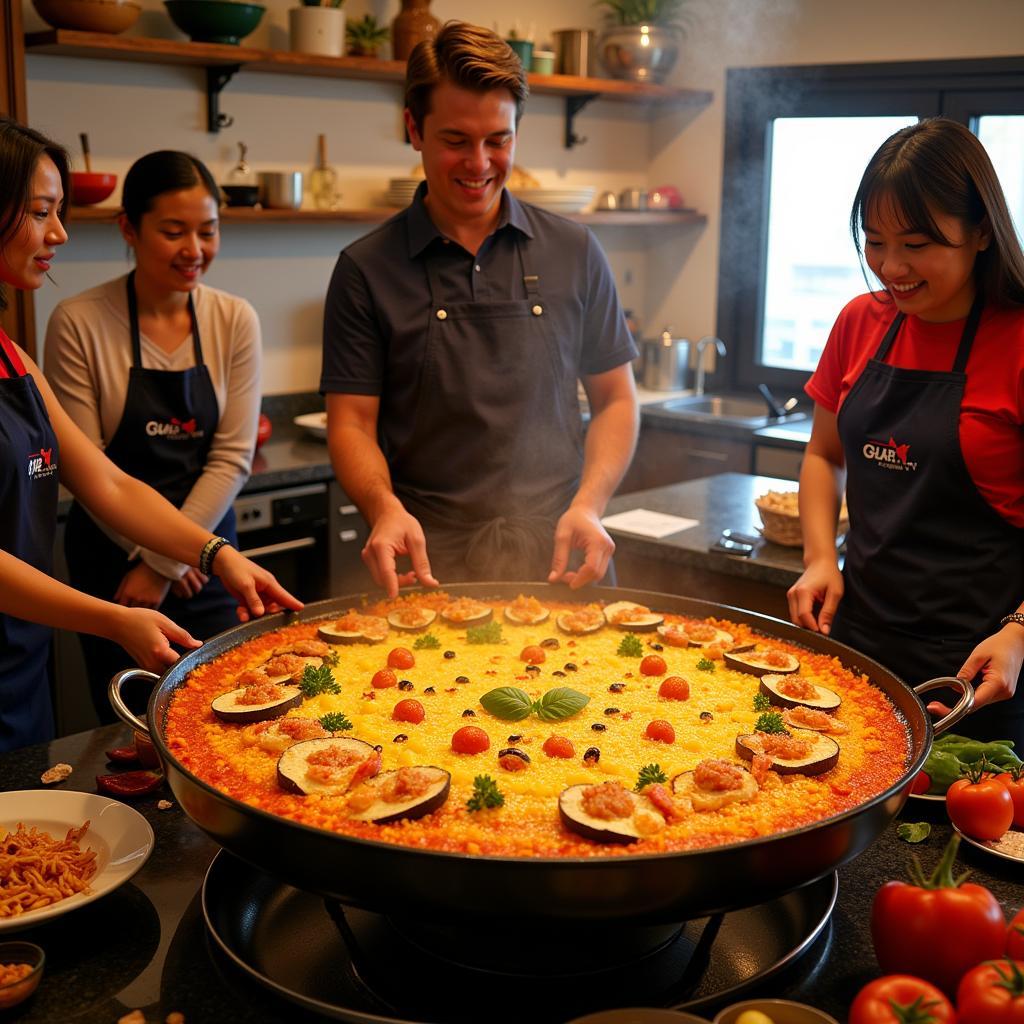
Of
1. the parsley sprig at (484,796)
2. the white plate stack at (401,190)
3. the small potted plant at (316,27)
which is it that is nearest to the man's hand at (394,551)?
the parsley sprig at (484,796)

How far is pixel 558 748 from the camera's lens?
6.08 ft

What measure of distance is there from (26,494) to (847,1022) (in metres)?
1.82

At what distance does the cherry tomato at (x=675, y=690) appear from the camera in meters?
2.10

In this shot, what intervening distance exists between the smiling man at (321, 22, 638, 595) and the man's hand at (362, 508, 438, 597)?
239 millimetres

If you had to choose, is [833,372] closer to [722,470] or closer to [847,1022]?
[847,1022]

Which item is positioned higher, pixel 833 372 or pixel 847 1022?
pixel 833 372

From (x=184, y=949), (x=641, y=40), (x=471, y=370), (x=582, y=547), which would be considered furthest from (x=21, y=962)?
(x=641, y=40)

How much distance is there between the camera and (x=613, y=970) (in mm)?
1562

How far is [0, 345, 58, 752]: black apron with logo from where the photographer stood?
239cm

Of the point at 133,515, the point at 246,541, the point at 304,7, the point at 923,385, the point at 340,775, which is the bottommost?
the point at 246,541

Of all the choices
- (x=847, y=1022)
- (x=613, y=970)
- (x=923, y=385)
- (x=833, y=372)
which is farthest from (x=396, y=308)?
(x=847, y=1022)

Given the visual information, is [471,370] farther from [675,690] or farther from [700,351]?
[700,351]

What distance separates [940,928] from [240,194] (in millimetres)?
4151

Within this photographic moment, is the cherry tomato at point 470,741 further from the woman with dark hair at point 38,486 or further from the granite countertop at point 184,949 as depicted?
the woman with dark hair at point 38,486
